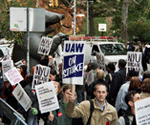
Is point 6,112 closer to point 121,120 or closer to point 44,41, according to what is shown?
point 121,120

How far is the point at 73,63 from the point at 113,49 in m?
13.8

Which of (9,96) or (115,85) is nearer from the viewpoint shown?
(9,96)

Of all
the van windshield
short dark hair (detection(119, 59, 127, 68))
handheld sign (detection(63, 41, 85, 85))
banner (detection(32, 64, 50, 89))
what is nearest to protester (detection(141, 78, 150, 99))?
handheld sign (detection(63, 41, 85, 85))

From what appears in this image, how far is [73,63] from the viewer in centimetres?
612

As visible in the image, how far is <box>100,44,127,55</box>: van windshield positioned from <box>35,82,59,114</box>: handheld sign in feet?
45.0

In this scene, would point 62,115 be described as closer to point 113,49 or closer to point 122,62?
point 122,62

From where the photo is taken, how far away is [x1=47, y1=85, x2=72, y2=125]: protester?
5.57 metres

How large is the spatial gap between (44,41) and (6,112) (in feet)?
25.3

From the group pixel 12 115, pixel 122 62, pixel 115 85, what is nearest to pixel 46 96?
pixel 12 115

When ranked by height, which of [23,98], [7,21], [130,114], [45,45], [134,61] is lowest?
[23,98]

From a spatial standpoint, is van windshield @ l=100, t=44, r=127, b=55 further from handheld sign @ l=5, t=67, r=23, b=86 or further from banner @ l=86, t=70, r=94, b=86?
handheld sign @ l=5, t=67, r=23, b=86

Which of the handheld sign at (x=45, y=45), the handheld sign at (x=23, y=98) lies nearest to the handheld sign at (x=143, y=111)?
the handheld sign at (x=23, y=98)

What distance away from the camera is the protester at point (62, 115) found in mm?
5570

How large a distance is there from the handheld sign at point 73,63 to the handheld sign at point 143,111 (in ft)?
6.81
